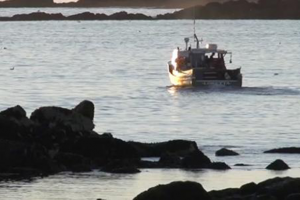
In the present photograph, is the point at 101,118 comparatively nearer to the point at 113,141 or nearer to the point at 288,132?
the point at 288,132

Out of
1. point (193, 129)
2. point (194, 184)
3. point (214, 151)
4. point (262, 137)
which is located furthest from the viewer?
point (193, 129)

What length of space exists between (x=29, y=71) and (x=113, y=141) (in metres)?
61.2

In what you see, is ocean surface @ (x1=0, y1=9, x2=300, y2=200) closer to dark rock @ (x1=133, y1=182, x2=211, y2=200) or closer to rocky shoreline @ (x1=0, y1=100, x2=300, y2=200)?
rocky shoreline @ (x1=0, y1=100, x2=300, y2=200)

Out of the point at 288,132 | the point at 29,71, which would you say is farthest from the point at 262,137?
the point at 29,71

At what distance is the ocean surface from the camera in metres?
33.6

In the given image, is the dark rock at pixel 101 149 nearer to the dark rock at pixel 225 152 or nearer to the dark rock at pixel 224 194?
the dark rock at pixel 225 152

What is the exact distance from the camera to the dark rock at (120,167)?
35031 mm

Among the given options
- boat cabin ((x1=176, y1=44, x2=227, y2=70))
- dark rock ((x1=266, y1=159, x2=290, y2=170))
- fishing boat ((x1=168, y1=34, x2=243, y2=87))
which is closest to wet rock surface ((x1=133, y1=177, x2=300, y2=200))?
dark rock ((x1=266, y1=159, x2=290, y2=170))

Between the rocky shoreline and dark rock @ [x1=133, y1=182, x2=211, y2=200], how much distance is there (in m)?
7.59

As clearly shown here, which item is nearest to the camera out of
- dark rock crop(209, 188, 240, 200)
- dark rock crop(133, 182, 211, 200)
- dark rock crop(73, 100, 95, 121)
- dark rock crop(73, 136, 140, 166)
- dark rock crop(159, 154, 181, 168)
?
dark rock crop(133, 182, 211, 200)

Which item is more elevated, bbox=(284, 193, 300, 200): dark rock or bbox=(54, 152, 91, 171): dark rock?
bbox=(284, 193, 300, 200): dark rock

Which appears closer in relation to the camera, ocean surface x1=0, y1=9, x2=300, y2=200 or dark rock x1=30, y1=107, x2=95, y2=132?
ocean surface x1=0, y1=9, x2=300, y2=200

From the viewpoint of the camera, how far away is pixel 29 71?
9800cm

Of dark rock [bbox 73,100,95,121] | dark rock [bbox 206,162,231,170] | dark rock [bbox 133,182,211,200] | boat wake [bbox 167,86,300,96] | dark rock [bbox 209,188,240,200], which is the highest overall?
dark rock [bbox 133,182,211,200]
